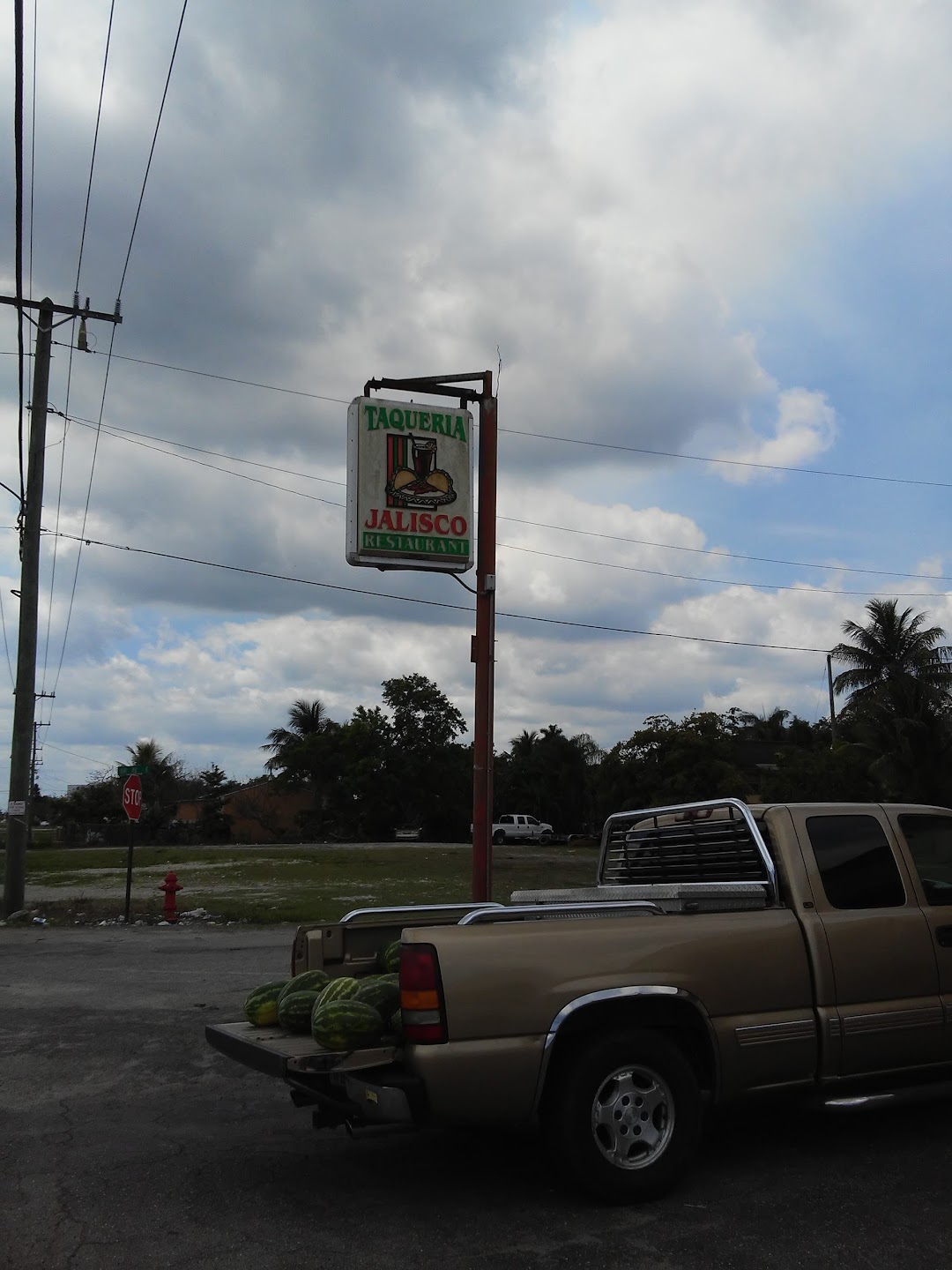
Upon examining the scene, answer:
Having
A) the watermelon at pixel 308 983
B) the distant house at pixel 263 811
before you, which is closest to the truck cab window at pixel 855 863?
the watermelon at pixel 308 983

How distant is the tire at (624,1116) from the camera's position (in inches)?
183

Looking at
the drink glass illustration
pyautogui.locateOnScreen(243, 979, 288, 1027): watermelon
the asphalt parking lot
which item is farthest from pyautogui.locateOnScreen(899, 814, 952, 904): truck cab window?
the drink glass illustration

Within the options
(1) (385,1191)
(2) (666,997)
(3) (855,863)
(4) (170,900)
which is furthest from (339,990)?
(4) (170,900)

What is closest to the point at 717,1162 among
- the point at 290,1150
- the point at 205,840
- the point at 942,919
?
the point at 942,919

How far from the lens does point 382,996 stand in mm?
5012

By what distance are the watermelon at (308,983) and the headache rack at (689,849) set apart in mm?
1774

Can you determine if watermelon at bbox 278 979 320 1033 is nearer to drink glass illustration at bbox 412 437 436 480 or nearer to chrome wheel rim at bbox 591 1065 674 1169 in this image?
chrome wheel rim at bbox 591 1065 674 1169

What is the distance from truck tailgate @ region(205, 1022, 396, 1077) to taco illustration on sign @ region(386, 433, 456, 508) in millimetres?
9385

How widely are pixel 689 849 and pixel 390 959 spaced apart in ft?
6.16

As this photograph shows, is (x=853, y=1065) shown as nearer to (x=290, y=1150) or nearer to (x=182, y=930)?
(x=290, y=1150)

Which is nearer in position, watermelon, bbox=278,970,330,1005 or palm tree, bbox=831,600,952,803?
watermelon, bbox=278,970,330,1005

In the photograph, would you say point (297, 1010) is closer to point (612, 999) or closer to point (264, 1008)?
point (264, 1008)

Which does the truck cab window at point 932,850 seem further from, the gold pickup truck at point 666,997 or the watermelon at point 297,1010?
the watermelon at point 297,1010

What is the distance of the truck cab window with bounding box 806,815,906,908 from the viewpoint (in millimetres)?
5598
